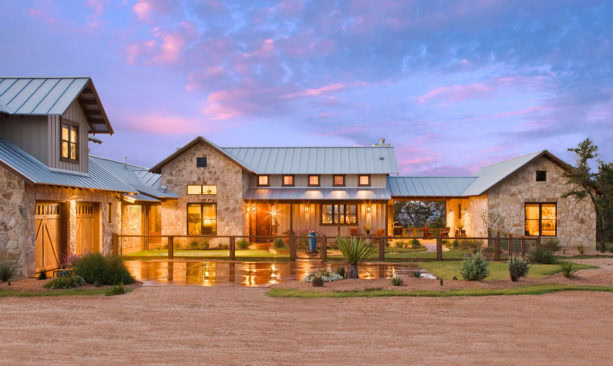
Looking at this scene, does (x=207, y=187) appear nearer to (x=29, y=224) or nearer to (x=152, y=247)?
(x=152, y=247)

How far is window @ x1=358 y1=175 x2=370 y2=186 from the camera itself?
31.2m

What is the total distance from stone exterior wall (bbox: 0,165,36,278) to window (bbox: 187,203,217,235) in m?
13.6

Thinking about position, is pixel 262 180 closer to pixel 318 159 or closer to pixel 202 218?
pixel 318 159

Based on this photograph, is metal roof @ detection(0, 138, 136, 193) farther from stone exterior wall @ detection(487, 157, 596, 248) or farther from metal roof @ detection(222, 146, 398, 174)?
stone exterior wall @ detection(487, 157, 596, 248)

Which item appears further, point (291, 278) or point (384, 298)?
point (291, 278)

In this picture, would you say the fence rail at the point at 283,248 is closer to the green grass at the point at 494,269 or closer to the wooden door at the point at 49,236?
the green grass at the point at 494,269

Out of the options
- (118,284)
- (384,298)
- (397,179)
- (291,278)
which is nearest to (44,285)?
(118,284)

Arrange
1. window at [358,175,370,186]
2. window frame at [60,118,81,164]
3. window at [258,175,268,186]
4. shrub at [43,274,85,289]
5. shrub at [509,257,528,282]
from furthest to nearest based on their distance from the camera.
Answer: window at [258,175,268,186], window at [358,175,370,186], window frame at [60,118,81,164], shrub at [509,257,528,282], shrub at [43,274,85,289]

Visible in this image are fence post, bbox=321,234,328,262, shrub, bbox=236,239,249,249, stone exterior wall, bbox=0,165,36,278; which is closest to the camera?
stone exterior wall, bbox=0,165,36,278

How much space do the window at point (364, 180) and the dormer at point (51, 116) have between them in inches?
667

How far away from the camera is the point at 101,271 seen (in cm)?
1381

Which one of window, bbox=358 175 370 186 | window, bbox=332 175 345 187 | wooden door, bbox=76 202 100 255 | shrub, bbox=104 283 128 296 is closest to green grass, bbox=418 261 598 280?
shrub, bbox=104 283 128 296

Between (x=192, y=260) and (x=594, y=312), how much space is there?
1605 centimetres

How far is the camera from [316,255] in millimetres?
22938
